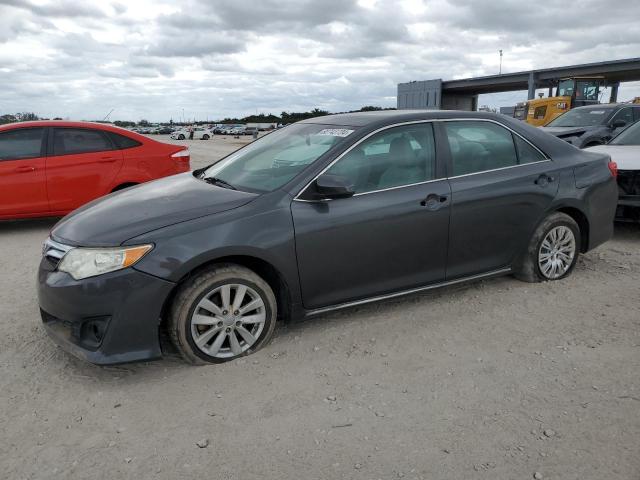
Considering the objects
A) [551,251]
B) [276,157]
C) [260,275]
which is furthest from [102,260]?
[551,251]

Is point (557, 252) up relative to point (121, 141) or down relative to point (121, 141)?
down

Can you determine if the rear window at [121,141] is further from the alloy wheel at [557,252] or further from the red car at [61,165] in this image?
the alloy wheel at [557,252]

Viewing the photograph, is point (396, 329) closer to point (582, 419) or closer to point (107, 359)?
point (582, 419)

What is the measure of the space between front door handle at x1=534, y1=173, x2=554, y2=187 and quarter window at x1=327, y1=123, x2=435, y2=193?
1.04 m

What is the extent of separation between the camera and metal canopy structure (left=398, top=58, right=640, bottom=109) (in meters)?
46.3

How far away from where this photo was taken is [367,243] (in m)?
3.77

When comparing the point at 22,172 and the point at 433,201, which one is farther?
the point at 22,172

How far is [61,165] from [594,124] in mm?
10841

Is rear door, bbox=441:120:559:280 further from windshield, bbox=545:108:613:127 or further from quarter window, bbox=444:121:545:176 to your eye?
windshield, bbox=545:108:613:127

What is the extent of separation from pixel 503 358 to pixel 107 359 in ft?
7.91

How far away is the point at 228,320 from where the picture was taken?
343 cm

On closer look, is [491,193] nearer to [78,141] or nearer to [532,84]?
[78,141]

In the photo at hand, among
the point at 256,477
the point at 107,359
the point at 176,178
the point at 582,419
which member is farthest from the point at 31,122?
the point at 582,419

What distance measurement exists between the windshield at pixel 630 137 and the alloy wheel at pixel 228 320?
19.8ft
